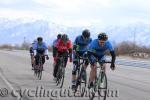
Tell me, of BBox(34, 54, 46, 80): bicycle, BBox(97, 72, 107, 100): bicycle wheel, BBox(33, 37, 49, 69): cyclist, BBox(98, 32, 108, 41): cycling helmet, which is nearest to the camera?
BBox(97, 72, 107, 100): bicycle wheel

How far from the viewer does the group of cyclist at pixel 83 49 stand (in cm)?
1384

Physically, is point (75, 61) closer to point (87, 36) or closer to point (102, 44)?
point (87, 36)

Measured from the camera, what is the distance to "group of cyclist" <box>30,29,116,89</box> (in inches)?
545

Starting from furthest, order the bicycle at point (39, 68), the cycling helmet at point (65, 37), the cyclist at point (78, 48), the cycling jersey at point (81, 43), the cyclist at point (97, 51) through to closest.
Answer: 1. the bicycle at point (39, 68)
2. the cycling helmet at point (65, 37)
3. the cycling jersey at point (81, 43)
4. the cyclist at point (78, 48)
5. the cyclist at point (97, 51)

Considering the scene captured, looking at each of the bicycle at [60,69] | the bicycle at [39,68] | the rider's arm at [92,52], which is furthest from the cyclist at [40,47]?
the rider's arm at [92,52]

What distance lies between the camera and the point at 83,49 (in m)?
16.5

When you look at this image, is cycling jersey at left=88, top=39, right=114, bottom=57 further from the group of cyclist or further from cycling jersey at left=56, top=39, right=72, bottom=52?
cycling jersey at left=56, top=39, right=72, bottom=52

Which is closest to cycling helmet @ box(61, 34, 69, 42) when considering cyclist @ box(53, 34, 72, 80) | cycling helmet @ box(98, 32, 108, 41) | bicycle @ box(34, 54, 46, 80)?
cyclist @ box(53, 34, 72, 80)

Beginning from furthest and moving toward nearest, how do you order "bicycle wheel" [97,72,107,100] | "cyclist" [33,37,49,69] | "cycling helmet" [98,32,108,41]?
1. "cyclist" [33,37,49,69]
2. "cycling helmet" [98,32,108,41]
3. "bicycle wheel" [97,72,107,100]

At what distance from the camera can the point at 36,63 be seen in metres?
22.5

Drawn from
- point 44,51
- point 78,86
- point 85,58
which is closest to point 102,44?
point 85,58

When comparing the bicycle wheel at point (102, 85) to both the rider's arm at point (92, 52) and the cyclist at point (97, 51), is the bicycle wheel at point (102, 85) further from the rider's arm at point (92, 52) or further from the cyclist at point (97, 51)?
the rider's arm at point (92, 52)

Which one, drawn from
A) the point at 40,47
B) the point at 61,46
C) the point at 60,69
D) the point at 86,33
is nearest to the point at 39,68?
the point at 40,47

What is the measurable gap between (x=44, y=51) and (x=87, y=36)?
652cm
